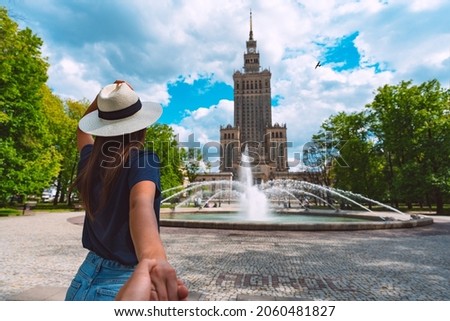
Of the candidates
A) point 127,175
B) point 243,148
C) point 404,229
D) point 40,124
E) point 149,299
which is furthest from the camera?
point 243,148

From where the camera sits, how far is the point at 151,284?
966 millimetres

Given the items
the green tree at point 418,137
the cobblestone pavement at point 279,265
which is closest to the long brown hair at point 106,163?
the cobblestone pavement at point 279,265

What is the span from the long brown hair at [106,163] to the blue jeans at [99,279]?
0.91ft

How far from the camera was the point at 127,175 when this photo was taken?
1.51 m

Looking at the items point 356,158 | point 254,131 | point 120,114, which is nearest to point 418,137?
point 356,158

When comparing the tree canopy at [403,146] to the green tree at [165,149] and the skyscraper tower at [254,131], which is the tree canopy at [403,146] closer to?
the green tree at [165,149]

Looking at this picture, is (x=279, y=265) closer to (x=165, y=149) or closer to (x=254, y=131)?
(x=165, y=149)

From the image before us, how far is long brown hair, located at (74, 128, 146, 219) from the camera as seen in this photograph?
1584 millimetres

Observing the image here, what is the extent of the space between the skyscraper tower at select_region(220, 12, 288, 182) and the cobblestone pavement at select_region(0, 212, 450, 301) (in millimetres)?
123235

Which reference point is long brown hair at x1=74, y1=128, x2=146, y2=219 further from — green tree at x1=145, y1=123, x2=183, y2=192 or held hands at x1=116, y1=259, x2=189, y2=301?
green tree at x1=145, y1=123, x2=183, y2=192
